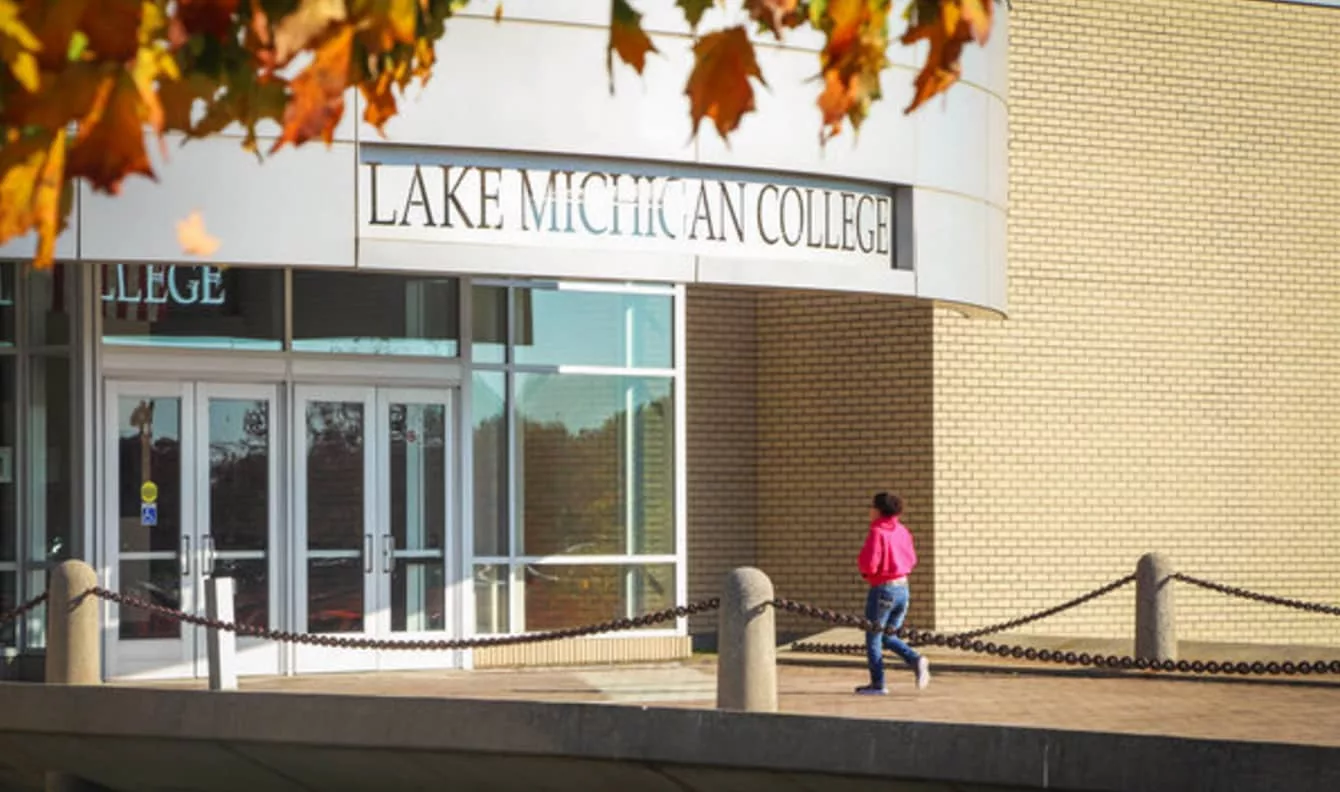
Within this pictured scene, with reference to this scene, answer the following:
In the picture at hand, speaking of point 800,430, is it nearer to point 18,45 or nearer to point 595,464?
point 595,464

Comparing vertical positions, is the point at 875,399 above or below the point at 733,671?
above

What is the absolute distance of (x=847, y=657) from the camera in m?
22.0

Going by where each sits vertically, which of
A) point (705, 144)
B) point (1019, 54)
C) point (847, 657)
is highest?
point (1019, 54)

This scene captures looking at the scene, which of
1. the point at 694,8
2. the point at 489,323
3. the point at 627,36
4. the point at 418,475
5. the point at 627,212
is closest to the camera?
the point at 627,36

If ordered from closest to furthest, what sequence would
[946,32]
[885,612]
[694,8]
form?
[946,32], [694,8], [885,612]

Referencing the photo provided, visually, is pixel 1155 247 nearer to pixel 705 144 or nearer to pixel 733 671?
pixel 705 144

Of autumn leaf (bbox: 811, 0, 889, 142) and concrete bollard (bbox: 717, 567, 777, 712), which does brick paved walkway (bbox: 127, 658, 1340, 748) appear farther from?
autumn leaf (bbox: 811, 0, 889, 142)

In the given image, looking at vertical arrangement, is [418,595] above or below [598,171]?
below

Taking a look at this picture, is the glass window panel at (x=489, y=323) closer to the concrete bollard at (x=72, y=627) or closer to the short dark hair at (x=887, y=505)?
the short dark hair at (x=887, y=505)

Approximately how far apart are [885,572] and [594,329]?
17.9 feet

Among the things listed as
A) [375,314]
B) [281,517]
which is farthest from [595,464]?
[281,517]

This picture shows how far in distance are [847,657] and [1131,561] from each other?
504 cm

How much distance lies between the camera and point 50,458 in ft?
65.8

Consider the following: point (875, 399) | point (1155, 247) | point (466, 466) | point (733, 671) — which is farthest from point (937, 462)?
point (733, 671)
